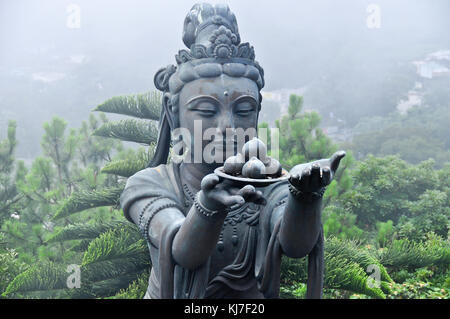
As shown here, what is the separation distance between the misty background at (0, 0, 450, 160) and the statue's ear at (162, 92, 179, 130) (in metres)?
8.89

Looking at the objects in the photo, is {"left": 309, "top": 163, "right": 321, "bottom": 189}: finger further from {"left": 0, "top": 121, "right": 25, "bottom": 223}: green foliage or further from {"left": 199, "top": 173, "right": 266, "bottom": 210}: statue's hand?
{"left": 0, "top": 121, "right": 25, "bottom": 223}: green foliage

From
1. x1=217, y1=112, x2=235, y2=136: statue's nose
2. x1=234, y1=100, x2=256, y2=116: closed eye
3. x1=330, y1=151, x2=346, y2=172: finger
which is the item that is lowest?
x1=330, y1=151, x2=346, y2=172: finger

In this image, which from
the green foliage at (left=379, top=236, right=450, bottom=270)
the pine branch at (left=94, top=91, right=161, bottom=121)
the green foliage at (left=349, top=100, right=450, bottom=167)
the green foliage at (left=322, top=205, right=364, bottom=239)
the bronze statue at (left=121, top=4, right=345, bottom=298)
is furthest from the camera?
the green foliage at (left=349, top=100, right=450, bottom=167)

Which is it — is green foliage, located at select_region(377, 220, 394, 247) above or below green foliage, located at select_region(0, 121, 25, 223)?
below

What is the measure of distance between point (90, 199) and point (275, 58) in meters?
9.83

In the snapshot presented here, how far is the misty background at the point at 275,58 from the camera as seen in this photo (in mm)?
12133

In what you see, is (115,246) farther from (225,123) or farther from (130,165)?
(225,123)

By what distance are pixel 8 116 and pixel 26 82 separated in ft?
6.06

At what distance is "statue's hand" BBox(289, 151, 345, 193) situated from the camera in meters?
1.71

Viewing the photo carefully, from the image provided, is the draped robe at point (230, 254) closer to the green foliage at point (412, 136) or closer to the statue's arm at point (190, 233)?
the statue's arm at point (190, 233)

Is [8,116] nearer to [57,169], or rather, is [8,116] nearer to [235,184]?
[57,169]

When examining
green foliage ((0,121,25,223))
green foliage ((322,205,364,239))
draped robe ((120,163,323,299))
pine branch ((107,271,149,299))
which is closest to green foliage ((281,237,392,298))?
green foliage ((322,205,364,239))

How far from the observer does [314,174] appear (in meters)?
1.71

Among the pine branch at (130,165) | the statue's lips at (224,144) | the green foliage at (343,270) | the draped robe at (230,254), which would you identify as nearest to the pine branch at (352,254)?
the green foliage at (343,270)
